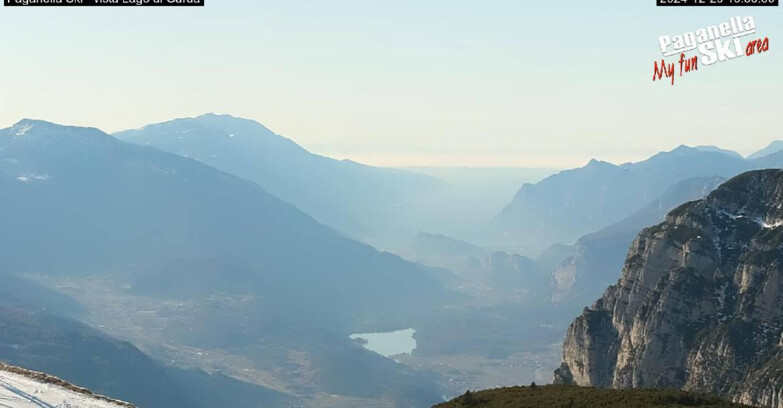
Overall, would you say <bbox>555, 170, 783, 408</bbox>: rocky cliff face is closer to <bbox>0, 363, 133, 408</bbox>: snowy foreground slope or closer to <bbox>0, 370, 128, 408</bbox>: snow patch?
<bbox>0, 363, 133, 408</bbox>: snowy foreground slope

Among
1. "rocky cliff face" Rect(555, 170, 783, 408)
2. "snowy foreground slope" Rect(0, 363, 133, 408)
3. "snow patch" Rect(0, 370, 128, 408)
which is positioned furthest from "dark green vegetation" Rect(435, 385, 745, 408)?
"snow patch" Rect(0, 370, 128, 408)

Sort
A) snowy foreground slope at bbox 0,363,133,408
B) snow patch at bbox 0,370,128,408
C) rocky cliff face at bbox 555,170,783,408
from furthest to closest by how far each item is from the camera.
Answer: rocky cliff face at bbox 555,170,783,408
snowy foreground slope at bbox 0,363,133,408
snow patch at bbox 0,370,128,408

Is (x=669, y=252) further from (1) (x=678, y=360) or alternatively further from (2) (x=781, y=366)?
(2) (x=781, y=366)

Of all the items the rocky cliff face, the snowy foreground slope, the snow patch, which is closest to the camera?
the snow patch

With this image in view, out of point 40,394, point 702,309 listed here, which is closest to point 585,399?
point 40,394

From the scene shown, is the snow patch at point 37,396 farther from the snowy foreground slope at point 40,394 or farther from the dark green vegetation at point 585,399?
the dark green vegetation at point 585,399

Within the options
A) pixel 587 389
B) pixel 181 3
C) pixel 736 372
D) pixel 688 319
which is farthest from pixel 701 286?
pixel 181 3
